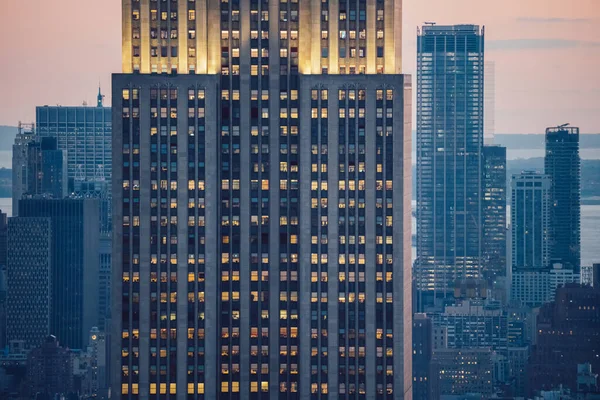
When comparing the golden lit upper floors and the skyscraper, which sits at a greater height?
the golden lit upper floors

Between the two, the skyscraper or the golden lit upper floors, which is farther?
the golden lit upper floors

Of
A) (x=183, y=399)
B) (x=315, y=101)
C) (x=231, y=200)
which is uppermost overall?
(x=315, y=101)

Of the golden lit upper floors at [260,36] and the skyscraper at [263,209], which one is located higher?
the golden lit upper floors at [260,36]

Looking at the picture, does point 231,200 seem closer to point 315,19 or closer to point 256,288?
point 256,288

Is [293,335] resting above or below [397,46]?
below

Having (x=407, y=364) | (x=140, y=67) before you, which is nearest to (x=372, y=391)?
(x=407, y=364)

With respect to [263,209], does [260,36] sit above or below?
above

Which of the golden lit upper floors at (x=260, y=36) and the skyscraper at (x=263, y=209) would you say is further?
the golden lit upper floors at (x=260, y=36)
